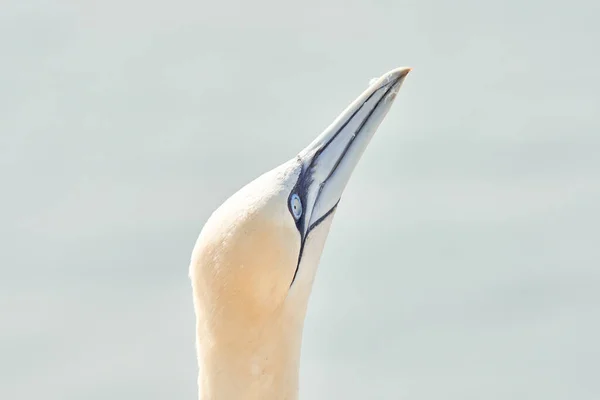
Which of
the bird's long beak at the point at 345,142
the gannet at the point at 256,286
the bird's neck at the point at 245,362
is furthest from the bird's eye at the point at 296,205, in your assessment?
the bird's neck at the point at 245,362

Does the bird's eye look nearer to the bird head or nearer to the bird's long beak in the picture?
the bird head

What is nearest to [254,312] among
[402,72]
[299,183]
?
[299,183]

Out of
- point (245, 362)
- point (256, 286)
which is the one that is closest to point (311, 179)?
point (256, 286)

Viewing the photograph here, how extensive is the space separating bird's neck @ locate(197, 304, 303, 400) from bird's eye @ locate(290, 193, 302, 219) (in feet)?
1.80

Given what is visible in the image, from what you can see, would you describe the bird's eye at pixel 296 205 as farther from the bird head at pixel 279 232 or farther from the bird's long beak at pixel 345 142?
the bird's long beak at pixel 345 142

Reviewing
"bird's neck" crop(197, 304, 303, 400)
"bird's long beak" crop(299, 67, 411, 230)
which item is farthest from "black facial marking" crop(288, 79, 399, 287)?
"bird's neck" crop(197, 304, 303, 400)

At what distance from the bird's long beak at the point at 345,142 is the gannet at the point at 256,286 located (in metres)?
0.20

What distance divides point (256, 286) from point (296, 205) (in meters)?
0.66

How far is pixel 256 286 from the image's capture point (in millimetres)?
8211

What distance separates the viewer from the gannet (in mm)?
8078

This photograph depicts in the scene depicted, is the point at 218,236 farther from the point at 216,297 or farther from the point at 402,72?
the point at 402,72

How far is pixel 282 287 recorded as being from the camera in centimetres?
842

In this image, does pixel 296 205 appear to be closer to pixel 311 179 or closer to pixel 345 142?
pixel 311 179

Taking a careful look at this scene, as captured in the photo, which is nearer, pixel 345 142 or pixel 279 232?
pixel 279 232
